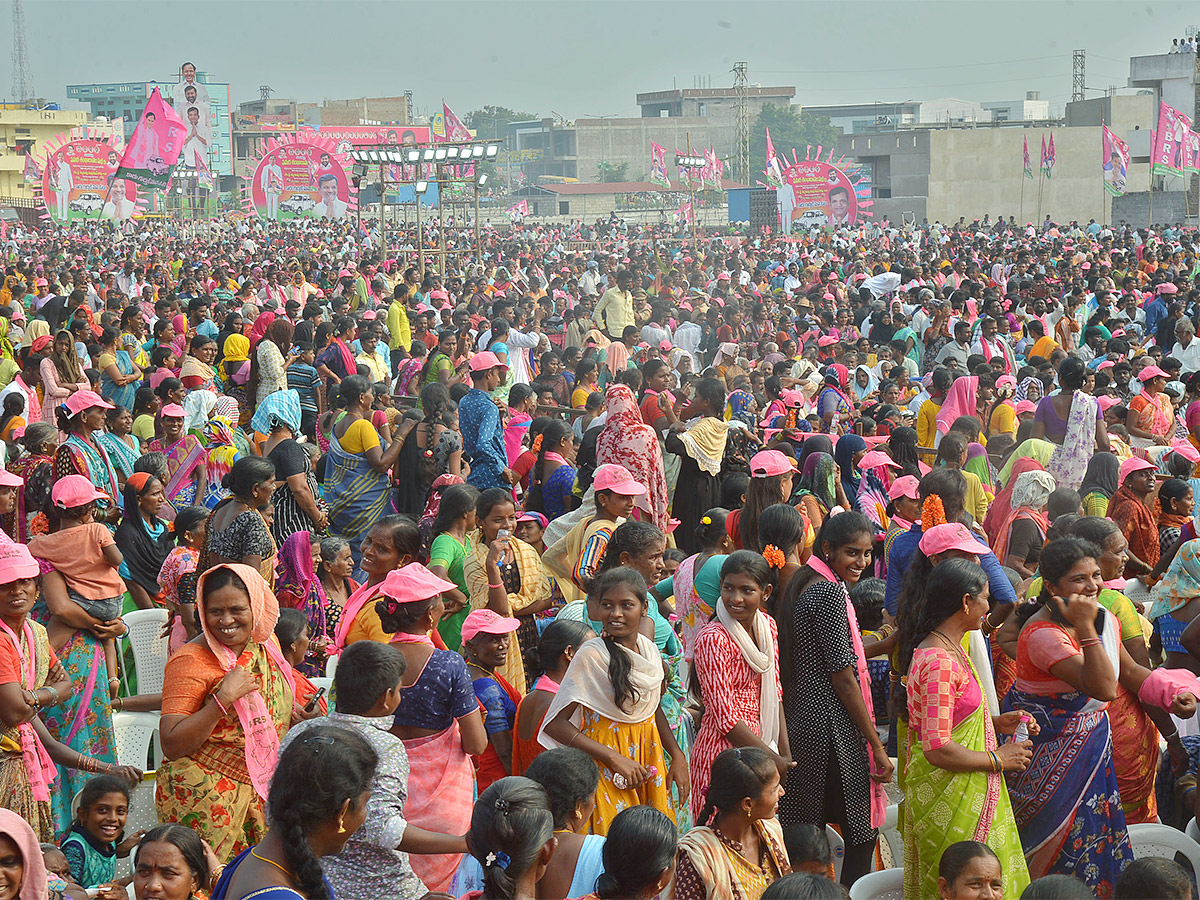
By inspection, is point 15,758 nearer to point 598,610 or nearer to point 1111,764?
point 598,610

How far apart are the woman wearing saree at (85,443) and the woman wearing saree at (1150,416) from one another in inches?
239

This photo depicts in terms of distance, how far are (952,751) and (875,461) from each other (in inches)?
137

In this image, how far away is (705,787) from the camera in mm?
3688

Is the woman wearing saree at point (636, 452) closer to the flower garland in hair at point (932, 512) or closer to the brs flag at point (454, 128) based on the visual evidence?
the flower garland in hair at point (932, 512)

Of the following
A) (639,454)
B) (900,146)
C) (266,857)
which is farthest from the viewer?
(900,146)

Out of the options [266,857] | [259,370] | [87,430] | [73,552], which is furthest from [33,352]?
A: [266,857]

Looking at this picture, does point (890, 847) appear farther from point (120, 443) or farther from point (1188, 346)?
point (1188, 346)

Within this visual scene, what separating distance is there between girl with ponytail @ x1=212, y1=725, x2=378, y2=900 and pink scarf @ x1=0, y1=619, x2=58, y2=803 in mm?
1704

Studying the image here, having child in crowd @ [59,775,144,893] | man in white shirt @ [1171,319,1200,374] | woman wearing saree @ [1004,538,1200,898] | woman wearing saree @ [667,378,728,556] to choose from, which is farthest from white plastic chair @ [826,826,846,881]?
man in white shirt @ [1171,319,1200,374]

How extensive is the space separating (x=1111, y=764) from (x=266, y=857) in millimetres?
2311

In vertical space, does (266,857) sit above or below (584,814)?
→ above

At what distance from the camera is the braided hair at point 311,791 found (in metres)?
2.34

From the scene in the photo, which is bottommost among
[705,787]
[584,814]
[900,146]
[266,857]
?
[705,787]

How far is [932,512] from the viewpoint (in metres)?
5.18
